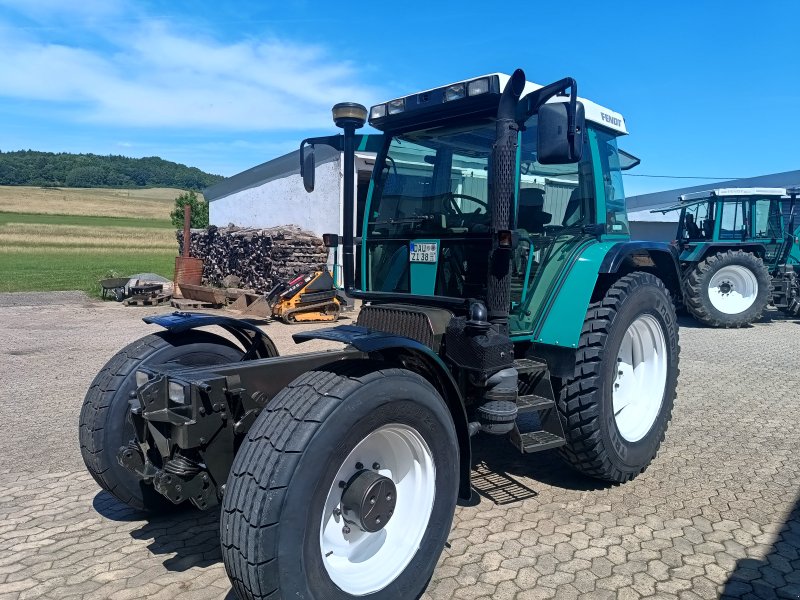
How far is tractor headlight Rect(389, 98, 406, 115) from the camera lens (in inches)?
147

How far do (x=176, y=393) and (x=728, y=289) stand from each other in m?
12.3

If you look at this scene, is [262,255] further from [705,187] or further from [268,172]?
[705,187]

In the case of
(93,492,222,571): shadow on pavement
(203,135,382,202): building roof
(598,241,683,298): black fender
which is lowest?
(93,492,222,571): shadow on pavement

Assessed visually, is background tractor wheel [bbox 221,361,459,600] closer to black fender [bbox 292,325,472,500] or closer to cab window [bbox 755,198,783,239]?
black fender [bbox 292,325,472,500]

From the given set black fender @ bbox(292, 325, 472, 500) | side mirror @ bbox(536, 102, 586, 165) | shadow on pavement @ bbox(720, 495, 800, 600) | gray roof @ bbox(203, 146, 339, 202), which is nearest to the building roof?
gray roof @ bbox(203, 146, 339, 202)

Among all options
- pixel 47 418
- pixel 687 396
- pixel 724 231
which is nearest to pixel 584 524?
pixel 687 396

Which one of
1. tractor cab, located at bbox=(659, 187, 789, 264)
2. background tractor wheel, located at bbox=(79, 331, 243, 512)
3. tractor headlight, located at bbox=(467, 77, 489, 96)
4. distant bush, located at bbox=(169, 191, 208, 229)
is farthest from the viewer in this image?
distant bush, located at bbox=(169, 191, 208, 229)

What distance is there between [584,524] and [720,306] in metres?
10.3

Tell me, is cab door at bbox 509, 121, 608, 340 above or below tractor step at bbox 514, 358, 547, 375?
above

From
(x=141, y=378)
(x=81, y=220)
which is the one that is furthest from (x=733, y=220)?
(x=81, y=220)

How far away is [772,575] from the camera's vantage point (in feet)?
9.62

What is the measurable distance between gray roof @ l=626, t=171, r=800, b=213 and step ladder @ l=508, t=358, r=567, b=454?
22480 millimetres

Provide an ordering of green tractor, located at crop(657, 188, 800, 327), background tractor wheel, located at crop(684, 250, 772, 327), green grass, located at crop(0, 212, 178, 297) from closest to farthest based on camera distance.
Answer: background tractor wheel, located at crop(684, 250, 772, 327) → green tractor, located at crop(657, 188, 800, 327) → green grass, located at crop(0, 212, 178, 297)

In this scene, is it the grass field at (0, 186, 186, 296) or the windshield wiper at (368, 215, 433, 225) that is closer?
the windshield wiper at (368, 215, 433, 225)
